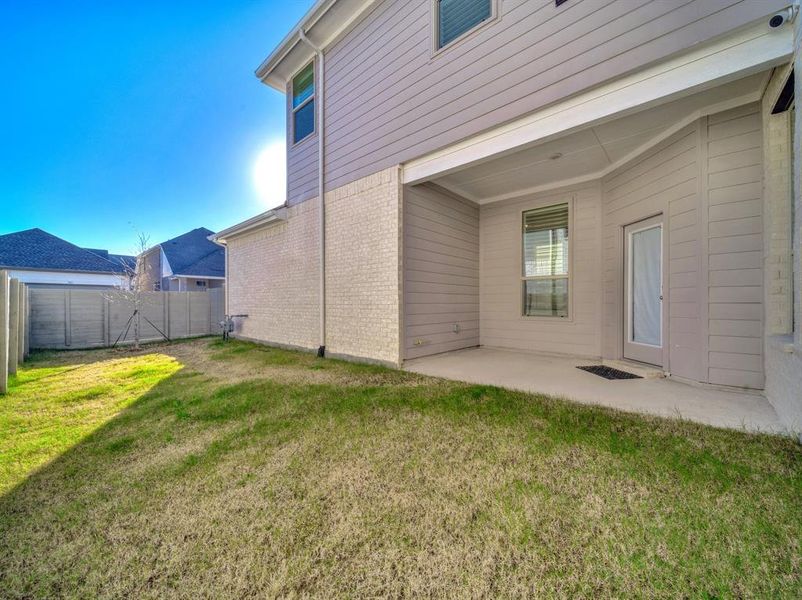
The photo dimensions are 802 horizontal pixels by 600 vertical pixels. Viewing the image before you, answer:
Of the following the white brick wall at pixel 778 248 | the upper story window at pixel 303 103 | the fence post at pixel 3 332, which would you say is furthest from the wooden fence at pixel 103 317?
the white brick wall at pixel 778 248

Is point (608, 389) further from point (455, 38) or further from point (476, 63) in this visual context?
point (455, 38)

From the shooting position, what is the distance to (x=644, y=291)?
14.6 ft

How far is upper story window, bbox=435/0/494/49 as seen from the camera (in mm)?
4051

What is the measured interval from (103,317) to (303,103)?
8.42 m

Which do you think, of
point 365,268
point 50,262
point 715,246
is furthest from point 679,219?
point 50,262

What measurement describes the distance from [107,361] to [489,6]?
9.58m

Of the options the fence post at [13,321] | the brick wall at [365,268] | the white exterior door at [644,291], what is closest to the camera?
the white exterior door at [644,291]

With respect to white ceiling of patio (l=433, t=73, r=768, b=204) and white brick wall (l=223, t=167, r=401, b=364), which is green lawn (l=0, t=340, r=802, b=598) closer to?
white brick wall (l=223, t=167, r=401, b=364)

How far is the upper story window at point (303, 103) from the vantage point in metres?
6.66

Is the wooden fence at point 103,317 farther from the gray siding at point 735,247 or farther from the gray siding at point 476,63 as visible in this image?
the gray siding at point 735,247

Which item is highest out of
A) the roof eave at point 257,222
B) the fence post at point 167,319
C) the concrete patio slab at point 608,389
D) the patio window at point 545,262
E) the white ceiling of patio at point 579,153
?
the white ceiling of patio at point 579,153

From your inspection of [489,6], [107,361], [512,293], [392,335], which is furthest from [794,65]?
[107,361]

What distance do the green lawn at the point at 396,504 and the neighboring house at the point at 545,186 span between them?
1.47m

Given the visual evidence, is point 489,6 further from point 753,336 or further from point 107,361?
point 107,361
